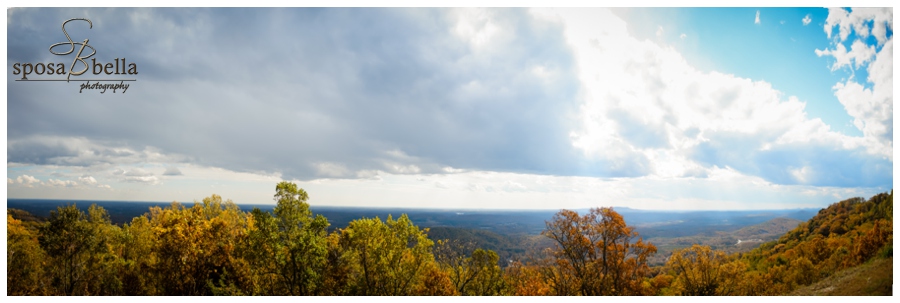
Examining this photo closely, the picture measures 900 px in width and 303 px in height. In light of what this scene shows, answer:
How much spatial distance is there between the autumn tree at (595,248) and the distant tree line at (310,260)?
0.16ft

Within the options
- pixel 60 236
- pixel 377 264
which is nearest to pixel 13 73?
pixel 60 236

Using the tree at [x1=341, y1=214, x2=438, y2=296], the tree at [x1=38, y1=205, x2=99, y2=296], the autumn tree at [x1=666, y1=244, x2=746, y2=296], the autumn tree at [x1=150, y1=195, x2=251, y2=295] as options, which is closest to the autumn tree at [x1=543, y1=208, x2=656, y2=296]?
the autumn tree at [x1=666, y1=244, x2=746, y2=296]

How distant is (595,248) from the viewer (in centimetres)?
1784

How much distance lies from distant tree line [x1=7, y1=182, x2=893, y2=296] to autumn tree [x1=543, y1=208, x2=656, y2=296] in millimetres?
47

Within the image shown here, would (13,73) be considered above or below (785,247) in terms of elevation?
above

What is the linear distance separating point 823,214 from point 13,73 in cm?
6701

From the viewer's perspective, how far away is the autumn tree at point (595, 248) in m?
17.3

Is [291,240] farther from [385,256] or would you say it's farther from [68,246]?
[68,246]

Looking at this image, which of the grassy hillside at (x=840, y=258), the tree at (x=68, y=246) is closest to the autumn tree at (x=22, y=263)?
the tree at (x=68, y=246)

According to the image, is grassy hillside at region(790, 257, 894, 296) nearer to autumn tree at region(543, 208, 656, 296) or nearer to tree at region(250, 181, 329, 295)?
autumn tree at region(543, 208, 656, 296)

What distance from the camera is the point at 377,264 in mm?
15164

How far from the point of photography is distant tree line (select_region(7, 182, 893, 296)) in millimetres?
14312
